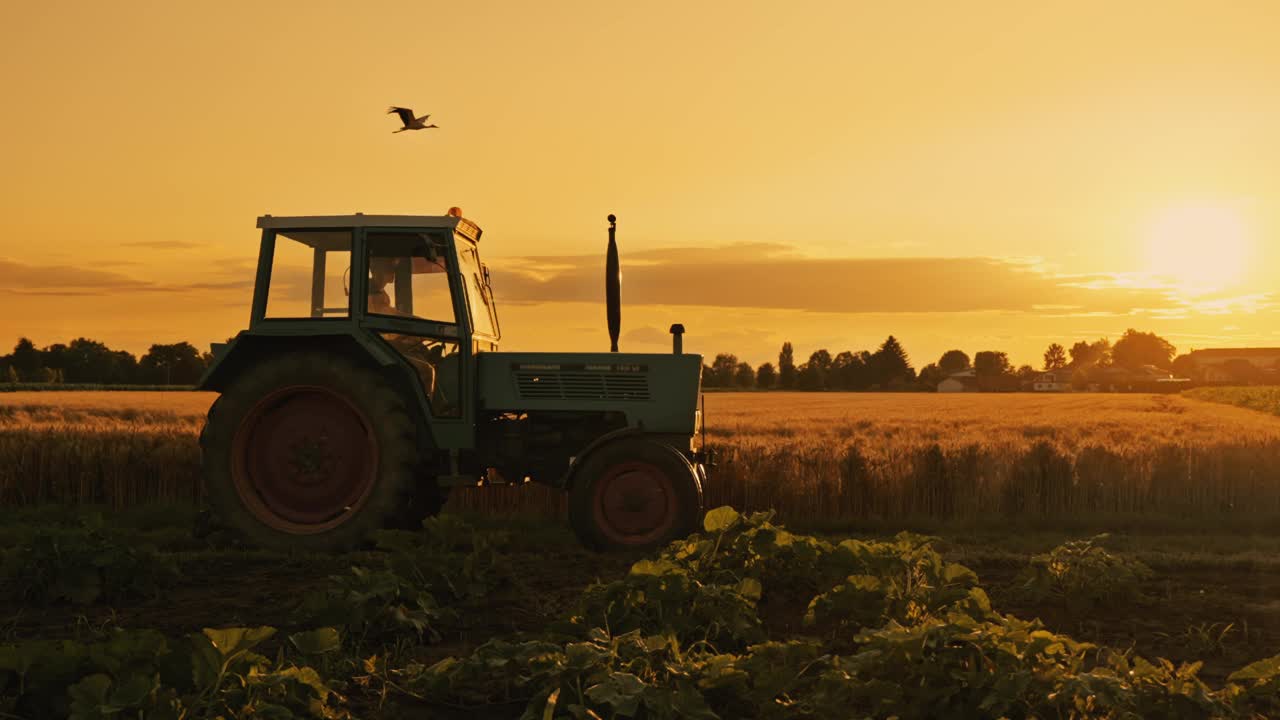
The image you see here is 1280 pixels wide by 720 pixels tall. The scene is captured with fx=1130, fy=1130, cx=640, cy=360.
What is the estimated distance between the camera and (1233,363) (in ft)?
302

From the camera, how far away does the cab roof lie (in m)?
9.04

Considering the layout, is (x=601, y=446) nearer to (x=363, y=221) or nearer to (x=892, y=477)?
(x=363, y=221)

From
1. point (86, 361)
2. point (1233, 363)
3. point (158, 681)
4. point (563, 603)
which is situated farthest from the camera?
point (1233, 363)

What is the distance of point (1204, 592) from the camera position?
7.86 metres

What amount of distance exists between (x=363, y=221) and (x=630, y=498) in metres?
3.09

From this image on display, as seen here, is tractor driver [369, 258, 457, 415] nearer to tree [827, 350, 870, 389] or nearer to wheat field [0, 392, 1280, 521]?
wheat field [0, 392, 1280, 521]

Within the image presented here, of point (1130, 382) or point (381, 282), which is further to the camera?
point (1130, 382)

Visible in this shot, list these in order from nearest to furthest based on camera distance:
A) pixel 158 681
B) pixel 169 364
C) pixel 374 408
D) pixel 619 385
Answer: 1. pixel 158 681
2. pixel 374 408
3. pixel 619 385
4. pixel 169 364

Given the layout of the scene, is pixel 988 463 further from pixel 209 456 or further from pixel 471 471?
pixel 209 456

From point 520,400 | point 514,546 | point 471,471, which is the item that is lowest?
point 514,546

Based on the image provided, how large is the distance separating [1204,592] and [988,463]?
4927mm

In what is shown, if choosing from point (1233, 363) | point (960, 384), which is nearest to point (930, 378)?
point (960, 384)

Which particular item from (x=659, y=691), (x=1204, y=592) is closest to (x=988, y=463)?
(x=1204, y=592)

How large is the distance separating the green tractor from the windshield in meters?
0.03
